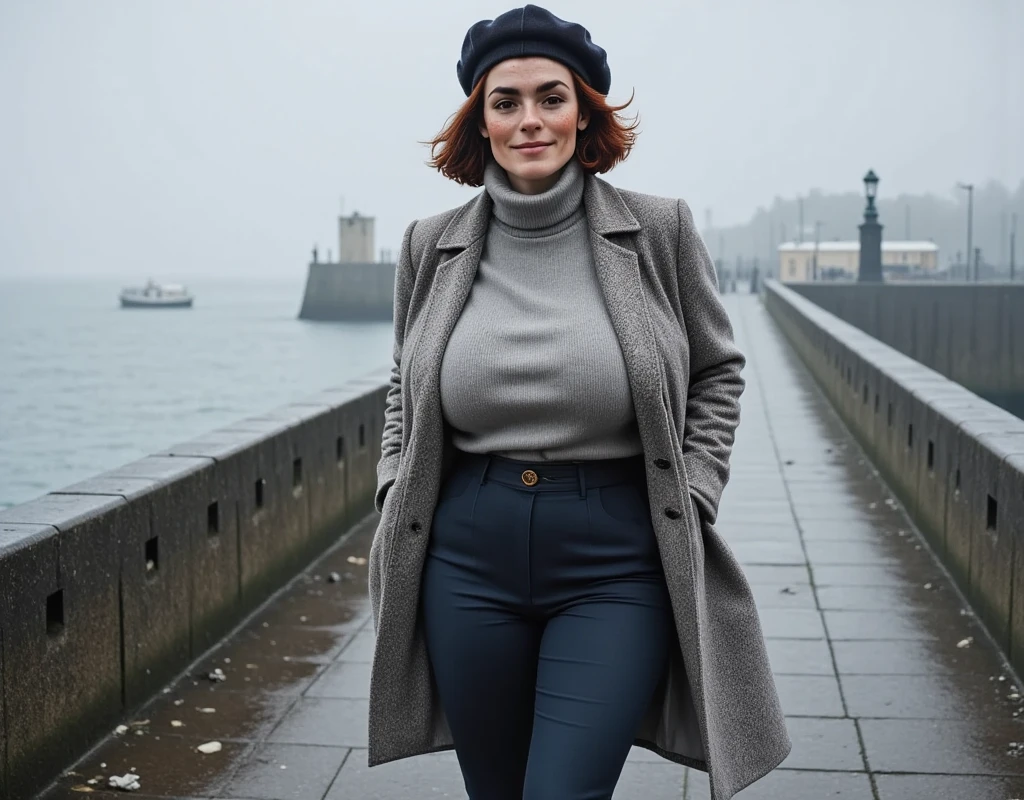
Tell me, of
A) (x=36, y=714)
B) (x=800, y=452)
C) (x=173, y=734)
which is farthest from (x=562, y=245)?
(x=800, y=452)

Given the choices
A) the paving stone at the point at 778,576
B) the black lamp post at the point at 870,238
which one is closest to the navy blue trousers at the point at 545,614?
the paving stone at the point at 778,576

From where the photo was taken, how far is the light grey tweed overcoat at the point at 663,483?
266 centimetres

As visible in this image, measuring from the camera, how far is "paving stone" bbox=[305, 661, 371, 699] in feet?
17.9

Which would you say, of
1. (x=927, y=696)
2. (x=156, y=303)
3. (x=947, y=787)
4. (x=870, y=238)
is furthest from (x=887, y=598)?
(x=156, y=303)

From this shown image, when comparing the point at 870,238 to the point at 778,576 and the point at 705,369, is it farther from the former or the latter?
the point at 705,369

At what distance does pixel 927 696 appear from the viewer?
5.37 metres

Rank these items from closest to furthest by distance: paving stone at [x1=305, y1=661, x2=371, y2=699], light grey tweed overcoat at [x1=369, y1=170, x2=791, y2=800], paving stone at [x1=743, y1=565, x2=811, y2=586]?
light grey tweed overcoat at [x1=369, y1=170, x2=791, y2=800]
paving stone at [x1=305, y1=661, x2=371, y2=699]
paving stone at [x1=743, y1=565, x2=811, y2=586]

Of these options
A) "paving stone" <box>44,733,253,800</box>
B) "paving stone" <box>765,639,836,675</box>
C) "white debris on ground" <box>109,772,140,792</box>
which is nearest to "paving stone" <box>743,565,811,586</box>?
"paving stone" <box>765,639,836,675</box>

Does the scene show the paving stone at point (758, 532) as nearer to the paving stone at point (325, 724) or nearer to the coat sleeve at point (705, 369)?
the paving stone at point (325, 724)

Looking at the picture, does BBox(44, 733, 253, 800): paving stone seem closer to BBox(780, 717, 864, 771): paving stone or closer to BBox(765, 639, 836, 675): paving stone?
BBox(780, 717, 864, 771): paving stone

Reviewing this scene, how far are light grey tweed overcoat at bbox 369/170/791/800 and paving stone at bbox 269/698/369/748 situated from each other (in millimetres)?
2069

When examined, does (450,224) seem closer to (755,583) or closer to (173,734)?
(173,734)

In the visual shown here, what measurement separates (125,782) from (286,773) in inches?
18.3

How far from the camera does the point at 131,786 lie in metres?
4.41
